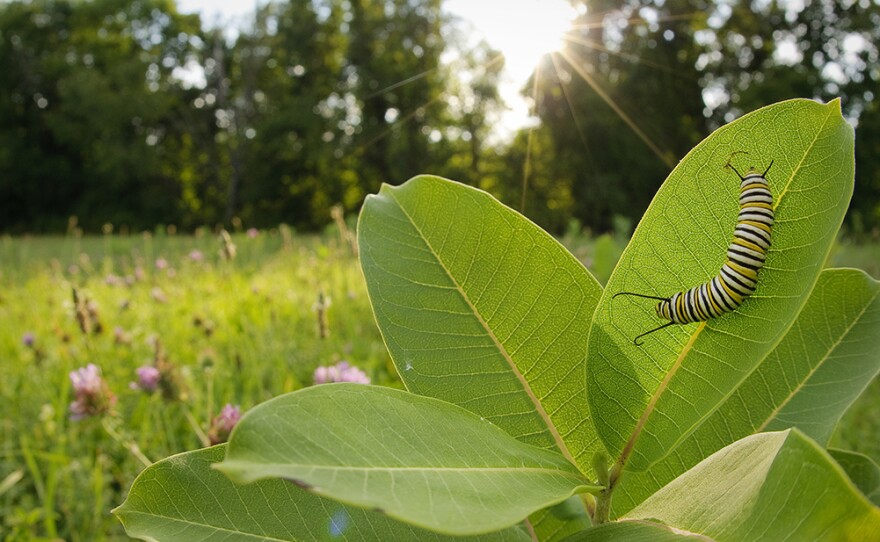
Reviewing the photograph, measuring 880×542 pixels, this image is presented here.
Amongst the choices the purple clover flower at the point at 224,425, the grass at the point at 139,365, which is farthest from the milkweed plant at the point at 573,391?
the grass at the point at 139,365

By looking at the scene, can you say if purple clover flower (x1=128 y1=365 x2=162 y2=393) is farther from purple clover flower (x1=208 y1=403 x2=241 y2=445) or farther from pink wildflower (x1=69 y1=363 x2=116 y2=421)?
purple clover flower (x1=208 y1=403 x2=241 y2=445)

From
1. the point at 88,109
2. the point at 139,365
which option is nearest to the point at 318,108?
the point at 88,109

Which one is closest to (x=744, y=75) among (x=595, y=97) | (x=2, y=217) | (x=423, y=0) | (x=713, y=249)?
(x=595, y=97)

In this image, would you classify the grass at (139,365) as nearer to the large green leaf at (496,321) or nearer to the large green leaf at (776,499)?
the large green leaf at (496,321)

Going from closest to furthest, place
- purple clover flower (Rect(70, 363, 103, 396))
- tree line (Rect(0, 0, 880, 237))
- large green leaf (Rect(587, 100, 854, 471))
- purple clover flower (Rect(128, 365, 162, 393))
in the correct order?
large green leaf (Rect(587, 100, 854, 471))
purple clover flower (Rect(70, 363, 103, 396))
purple clover flower (Rect(128, 365, 162, 393))
tree line (Rect(0, 0, 880, 237))

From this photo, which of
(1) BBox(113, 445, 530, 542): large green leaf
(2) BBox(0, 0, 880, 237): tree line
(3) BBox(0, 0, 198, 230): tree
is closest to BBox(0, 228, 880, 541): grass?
(1) BBox(113, 445, 530, 542): large green leaf

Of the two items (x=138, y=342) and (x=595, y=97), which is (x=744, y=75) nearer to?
(x=595, y=97)

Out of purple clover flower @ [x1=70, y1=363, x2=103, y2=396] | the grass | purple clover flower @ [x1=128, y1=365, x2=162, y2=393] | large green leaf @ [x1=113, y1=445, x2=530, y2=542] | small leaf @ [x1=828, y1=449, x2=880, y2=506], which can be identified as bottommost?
the grass
